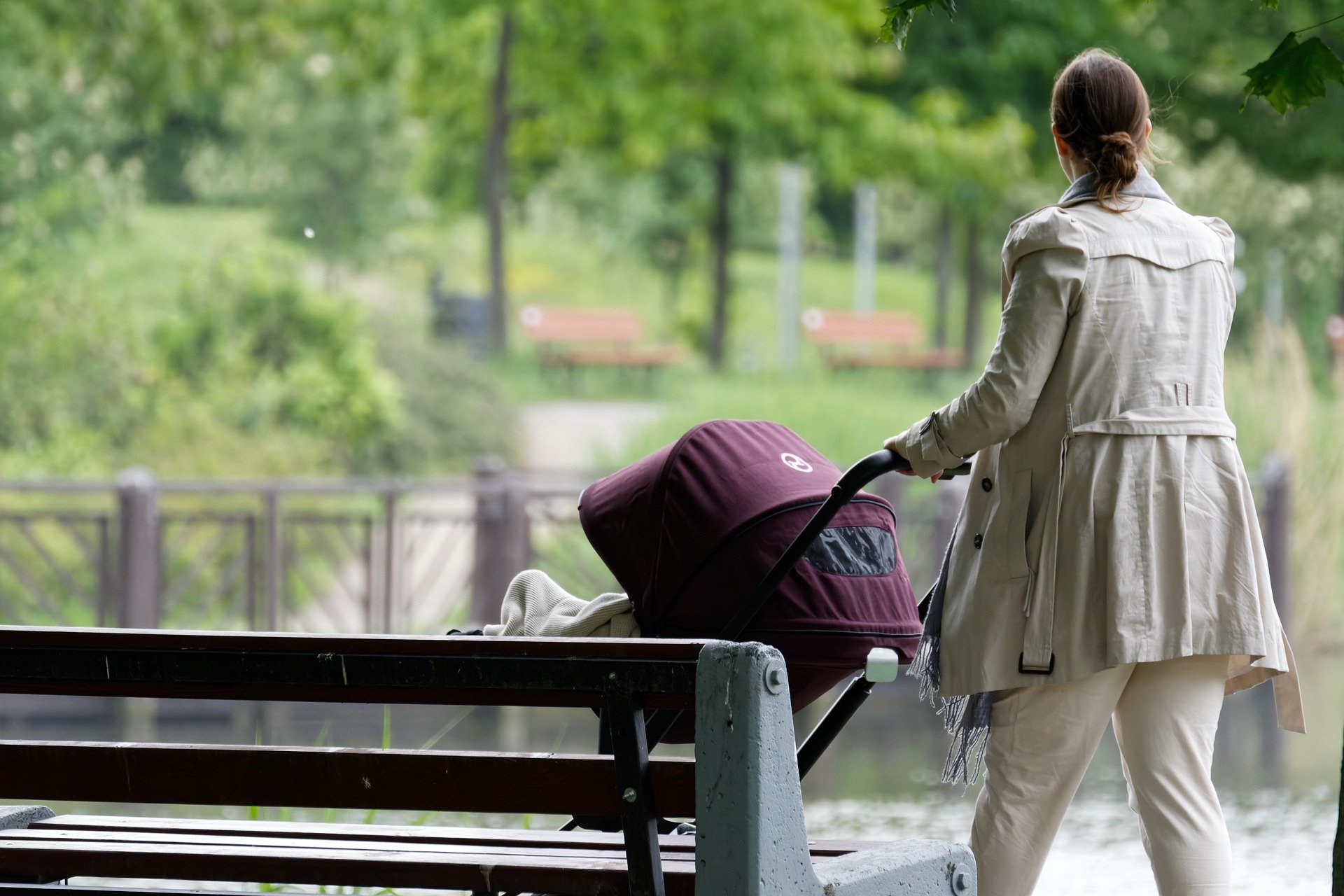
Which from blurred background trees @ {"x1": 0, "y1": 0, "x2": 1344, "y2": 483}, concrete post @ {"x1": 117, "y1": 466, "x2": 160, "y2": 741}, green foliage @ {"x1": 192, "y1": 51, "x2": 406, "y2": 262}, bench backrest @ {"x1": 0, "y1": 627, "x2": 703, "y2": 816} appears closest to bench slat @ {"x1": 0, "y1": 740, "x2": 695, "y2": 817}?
bench backrest @ {"x1": 0, "y1": 627, "x2": 703, "y2": 816}

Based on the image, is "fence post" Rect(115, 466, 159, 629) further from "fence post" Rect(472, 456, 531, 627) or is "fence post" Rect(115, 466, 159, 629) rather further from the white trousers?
the white trousers

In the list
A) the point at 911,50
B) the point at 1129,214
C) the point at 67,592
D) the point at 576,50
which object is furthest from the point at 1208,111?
the point at 1129,214

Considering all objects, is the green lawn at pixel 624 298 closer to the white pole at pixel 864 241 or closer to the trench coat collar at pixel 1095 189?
the white pole at pixel 864 241

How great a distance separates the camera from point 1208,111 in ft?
66.6

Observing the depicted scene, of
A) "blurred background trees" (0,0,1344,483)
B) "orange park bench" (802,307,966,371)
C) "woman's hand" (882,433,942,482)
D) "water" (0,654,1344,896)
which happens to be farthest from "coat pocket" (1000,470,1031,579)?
"orange park bench" (802,307,966,371)

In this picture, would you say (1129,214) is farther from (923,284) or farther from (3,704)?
(923,284)

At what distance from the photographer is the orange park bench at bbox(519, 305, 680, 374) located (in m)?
21.3

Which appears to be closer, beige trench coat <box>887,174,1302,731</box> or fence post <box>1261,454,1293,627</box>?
beige trench coat <box>887,174,1302,731</box>

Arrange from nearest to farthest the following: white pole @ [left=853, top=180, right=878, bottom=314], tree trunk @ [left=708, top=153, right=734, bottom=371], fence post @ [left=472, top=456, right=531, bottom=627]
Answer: fence post @ [left=472, top=456, right=531, bottom=627] → tree trunk @ [left=708, top=153, right=734, bottom=371] → white pole @ [left=853, top=180, right=878, bottom=314]

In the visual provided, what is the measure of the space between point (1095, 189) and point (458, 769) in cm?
153

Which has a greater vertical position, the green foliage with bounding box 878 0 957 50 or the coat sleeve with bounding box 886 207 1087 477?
the green foliage with bounding box 878 0 957 50

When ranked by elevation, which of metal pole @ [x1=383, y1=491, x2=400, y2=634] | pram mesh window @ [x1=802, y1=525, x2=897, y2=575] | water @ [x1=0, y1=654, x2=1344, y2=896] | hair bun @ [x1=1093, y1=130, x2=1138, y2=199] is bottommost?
water @ [x1=0, y1=654, x2=1344, y2=896]

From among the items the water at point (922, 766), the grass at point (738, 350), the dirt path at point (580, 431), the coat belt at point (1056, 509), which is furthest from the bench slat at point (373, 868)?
the dirt path at point (580, 431)

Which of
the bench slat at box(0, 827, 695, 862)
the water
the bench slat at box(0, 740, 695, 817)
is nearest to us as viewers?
the bench slat at box(0, 740, 695, 817)
